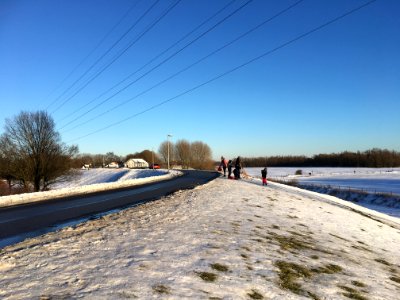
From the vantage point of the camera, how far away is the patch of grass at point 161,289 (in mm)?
5086

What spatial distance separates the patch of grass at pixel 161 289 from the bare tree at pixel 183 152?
137 m

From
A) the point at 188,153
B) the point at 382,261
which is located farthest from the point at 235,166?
the point at 188,153

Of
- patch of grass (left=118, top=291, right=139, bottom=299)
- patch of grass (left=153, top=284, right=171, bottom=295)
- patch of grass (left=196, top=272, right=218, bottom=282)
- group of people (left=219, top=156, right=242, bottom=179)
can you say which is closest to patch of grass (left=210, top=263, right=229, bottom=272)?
patch of grass (left=196, top=272, right=218, bottom=282)

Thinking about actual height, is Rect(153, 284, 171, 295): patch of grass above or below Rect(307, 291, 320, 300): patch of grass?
above

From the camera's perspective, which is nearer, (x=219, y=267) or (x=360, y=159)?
(x=219, y=267)

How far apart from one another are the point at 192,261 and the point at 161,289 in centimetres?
156

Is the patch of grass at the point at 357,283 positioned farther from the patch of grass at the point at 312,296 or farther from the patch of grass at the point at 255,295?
the patch of grass at the point at 255,295

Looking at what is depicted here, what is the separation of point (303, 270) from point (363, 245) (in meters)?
5.97

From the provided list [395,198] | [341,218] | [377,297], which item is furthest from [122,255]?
[395,198]

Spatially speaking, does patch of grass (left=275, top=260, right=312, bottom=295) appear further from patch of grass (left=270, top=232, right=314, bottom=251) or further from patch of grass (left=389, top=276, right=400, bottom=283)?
patch of grass (left=389, top=276, right=400, bottom=283)

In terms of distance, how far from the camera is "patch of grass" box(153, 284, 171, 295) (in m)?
5.09

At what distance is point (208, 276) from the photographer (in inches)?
235

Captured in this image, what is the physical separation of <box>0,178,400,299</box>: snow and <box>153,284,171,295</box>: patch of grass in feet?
0.05

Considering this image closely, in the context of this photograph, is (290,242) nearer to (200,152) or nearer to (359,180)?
(359,180)
